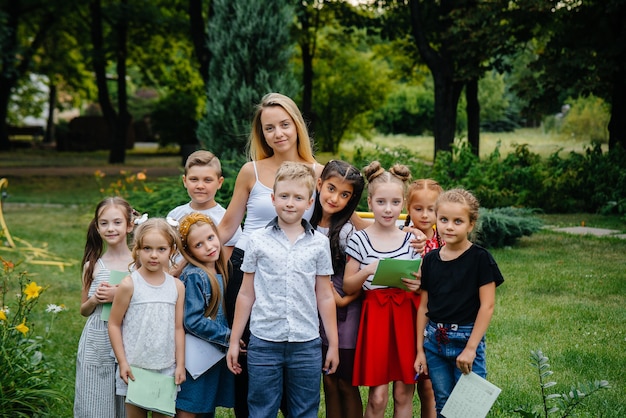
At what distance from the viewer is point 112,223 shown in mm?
3688

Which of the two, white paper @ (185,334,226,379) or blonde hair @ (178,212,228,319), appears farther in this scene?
blonde hair @ (178,212,228,319)

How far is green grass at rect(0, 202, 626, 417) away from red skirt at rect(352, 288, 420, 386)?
39.5 inches

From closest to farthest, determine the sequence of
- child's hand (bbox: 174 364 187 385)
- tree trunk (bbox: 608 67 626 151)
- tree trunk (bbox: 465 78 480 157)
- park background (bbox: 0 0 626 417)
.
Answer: child's hand (bbox: 174 364 187 385), park background (bbox: 0 0 626 417), tree trunk (bbox: 608 67 626 151), tree trunk (bbox: 465 78 480 157)

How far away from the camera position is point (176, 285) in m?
3.49

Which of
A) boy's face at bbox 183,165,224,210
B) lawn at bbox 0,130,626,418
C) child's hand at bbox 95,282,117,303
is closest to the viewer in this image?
child's hand at bbox 95,282,117,303

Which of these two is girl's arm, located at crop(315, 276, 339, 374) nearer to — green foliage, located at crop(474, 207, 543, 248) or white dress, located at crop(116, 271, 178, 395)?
white dress, located at crop(116, 271, 178, 395)

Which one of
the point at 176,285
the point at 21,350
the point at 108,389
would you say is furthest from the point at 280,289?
the point at 21,350

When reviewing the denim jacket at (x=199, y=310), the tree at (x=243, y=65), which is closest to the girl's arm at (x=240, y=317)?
the denim jacket at (x=199, y=310)

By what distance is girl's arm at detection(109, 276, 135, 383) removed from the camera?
3.36 metres

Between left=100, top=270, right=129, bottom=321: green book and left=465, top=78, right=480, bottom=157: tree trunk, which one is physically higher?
left=465, top=78, right=480, bottom=157: tree trunk

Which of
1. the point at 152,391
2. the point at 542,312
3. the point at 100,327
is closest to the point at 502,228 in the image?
the point at 542,312

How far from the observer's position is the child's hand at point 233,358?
3445 mm

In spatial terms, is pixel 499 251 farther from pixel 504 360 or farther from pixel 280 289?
pixel 280 289

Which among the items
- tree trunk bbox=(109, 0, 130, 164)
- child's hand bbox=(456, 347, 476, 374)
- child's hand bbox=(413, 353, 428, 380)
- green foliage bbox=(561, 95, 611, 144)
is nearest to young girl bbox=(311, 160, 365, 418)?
child's hand bbox=(413, 353, 428, 380)
